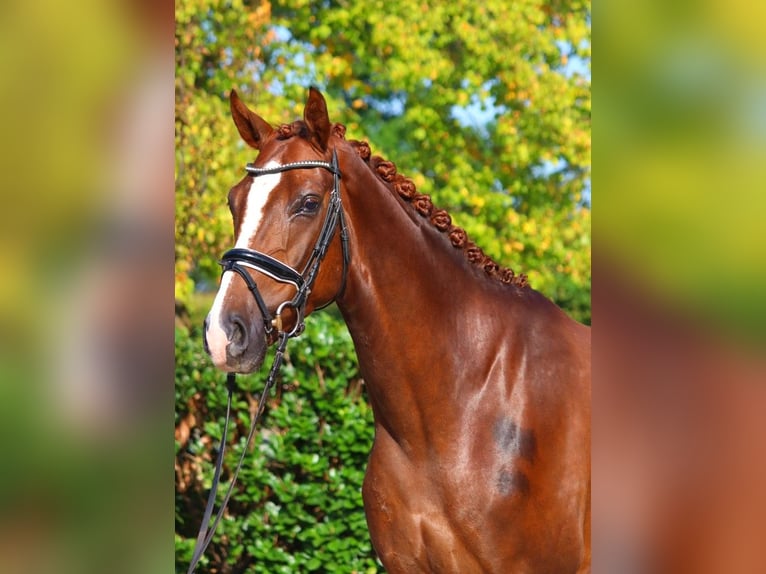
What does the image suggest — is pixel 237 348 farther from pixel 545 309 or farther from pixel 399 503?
pixel 545 309

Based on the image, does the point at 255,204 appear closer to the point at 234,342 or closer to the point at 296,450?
the point at 234,342

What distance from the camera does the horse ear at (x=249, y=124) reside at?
9.27 ft

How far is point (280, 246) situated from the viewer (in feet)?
8.38

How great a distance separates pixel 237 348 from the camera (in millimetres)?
2439

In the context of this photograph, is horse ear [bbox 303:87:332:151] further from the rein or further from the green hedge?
the green hedge

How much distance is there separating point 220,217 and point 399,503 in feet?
9.40

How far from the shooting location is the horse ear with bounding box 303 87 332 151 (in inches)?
104

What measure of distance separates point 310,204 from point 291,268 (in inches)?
8.9

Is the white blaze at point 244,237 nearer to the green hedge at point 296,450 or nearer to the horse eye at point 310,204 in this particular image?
the horse eye at point 310,204
